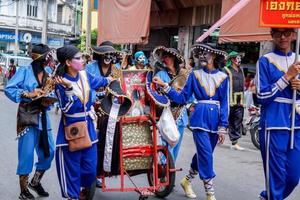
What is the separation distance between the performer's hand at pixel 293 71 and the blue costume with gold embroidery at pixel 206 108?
5.30 ft

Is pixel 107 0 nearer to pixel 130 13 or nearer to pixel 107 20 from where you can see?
pixel 107 20

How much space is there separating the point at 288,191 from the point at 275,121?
70 centimetres

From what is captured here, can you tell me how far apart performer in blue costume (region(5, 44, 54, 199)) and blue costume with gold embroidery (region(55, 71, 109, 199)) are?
3.22ft

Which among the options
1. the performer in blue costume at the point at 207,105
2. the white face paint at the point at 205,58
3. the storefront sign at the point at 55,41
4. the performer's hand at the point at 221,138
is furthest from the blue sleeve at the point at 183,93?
the storefront sign at the point at 55,41

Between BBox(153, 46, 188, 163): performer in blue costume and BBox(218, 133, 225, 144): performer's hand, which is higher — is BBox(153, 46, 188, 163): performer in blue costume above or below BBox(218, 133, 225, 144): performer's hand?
above

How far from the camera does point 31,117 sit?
6406mm

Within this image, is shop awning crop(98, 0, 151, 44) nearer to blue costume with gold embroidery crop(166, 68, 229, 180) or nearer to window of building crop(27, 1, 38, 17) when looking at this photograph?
blue costume with gold embroidery crop(166, 68, 229, 180)

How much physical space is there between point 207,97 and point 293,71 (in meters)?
1.75

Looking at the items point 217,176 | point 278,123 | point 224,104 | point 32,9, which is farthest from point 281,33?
point 32,9

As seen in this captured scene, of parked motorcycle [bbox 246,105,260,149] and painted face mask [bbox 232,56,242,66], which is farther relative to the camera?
parked motorcycle [bbox 246,105,260,149]

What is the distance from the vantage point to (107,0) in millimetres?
21750

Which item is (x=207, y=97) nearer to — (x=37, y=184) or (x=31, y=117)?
(x=31, y=117)

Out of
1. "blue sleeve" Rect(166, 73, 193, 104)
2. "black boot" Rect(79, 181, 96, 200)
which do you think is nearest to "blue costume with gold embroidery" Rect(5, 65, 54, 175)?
"black boot" Rect(79, 181, 96, 200)

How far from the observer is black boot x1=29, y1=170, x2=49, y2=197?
6.69 metres
